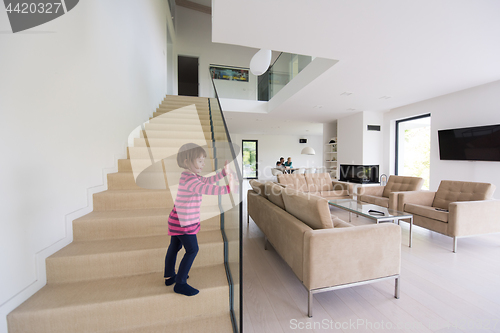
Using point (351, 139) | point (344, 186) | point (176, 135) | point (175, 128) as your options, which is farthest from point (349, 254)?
point (351, 139)

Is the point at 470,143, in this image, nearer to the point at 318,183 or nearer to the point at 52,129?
the point at 318,183

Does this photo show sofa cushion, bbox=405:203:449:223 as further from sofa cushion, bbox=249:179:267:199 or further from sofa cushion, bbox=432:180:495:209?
sofa cushion, bbox=249:179:267:199

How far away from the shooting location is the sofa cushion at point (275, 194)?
261 cm

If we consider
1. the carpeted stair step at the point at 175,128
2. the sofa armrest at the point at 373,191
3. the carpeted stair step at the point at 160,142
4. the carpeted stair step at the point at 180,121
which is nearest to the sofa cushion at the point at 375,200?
the sofa armrest at the point at 373,191

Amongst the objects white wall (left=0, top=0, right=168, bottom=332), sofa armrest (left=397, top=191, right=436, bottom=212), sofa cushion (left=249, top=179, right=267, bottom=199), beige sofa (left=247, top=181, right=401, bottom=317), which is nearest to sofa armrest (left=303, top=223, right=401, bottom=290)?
beige sofa (left=247, top=181, right=401, bottom=317)

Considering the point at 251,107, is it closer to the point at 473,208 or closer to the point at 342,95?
the point at 342,95

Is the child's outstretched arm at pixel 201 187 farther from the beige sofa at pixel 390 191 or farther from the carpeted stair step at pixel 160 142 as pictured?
the beige sofa at pixel 390 191

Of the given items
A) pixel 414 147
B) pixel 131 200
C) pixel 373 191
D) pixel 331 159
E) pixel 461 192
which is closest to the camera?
pixel 131 200

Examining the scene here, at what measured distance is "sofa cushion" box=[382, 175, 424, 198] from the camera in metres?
4.23

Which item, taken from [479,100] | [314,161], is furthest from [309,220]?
[314,161]

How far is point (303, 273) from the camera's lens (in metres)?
1.78

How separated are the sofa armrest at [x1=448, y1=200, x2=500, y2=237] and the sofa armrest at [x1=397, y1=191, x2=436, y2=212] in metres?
0.80

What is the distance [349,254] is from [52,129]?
8.56 feet

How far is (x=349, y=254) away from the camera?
1.77 metres
